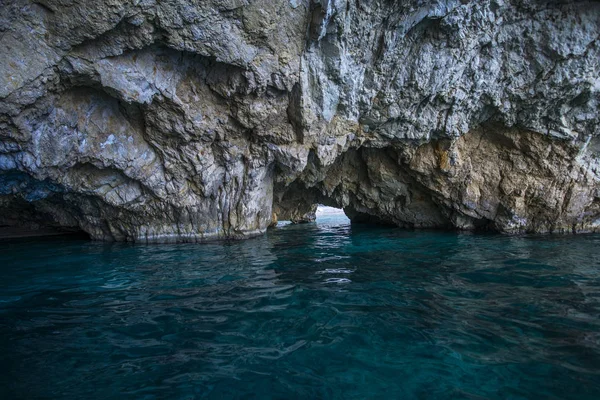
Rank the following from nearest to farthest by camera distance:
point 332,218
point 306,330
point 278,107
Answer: point 306,330 → point 278,107 → point 332,218

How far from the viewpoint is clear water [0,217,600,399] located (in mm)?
2951

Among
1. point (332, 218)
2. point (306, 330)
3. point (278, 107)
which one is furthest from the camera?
point (332, 218)

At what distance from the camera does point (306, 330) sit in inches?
159

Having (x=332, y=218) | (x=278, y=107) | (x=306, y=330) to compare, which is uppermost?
(x=278, y=107)

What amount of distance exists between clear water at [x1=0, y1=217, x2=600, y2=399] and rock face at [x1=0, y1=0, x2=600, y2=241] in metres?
3.42

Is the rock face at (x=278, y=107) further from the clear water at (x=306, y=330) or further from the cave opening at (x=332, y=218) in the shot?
the cave opening at (x=332, y=218)

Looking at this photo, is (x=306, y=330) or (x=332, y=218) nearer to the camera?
(x=306, y=330)

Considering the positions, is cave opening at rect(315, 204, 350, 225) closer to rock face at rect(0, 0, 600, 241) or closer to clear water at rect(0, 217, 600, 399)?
rock face at rect(0, 0, 600, 241)

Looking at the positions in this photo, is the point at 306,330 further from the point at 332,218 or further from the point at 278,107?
the point at 332,218

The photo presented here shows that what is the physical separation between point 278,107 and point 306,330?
24.1 feet

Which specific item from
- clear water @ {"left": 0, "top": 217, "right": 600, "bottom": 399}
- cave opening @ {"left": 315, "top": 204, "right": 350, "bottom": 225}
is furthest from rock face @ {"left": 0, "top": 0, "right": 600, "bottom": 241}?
cave opening @ {"left": 315, "top": 204, "right": 350, "bottom": 225}

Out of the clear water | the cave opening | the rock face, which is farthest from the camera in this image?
the cave opening

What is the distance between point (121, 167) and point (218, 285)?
549cm

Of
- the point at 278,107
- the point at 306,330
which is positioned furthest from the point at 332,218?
the point at 306,330
